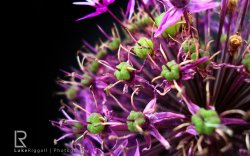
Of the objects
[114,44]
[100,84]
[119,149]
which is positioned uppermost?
[114,44]

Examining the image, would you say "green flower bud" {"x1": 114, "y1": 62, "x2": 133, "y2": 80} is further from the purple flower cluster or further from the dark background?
the dark background

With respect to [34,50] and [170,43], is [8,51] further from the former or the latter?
[170,43]

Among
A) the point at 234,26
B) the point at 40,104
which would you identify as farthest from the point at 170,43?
the point at 40,104

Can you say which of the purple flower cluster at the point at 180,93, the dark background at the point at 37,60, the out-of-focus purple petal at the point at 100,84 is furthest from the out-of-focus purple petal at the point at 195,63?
the dark background at the point at 37,60

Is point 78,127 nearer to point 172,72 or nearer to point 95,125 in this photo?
point 95,125

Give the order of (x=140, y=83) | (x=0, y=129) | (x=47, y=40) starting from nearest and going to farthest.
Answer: (x=140, y=83) → (x=0, y=129) → (x=47, y=40)

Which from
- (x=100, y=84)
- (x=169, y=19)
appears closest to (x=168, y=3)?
(x=169, y=19)

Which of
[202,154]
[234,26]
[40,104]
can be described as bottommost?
[202,154]

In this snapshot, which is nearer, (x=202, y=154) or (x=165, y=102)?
(x=202, y=154)

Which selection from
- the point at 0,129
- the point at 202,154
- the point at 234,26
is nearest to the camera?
the point at 202,154
